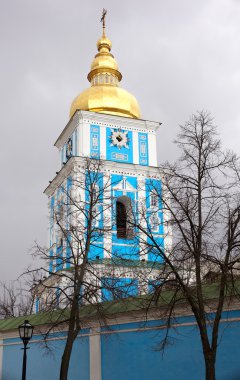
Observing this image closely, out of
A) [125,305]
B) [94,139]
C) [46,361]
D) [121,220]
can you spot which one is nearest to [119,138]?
[94,139]

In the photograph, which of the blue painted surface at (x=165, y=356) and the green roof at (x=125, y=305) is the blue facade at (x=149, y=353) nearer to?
the blue painted surface at (x=165, y=356)

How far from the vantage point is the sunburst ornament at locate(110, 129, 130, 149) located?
28750 millimetres

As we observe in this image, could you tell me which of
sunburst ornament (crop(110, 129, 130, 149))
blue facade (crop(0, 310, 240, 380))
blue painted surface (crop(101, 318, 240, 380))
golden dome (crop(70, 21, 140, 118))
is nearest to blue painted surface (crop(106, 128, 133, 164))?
sunburst ornament (crop(110, 129, 130, 149))

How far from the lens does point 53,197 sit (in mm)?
30391

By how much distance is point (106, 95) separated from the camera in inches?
1201

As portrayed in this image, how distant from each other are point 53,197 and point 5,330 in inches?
526

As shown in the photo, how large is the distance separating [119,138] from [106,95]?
3.09 m

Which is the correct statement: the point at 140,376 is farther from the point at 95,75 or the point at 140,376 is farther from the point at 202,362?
the point at 95,75

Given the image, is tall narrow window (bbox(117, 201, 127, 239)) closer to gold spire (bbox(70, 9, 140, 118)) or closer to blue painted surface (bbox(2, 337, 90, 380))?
blue painted surface (bbox(2, 337, 90, 380))

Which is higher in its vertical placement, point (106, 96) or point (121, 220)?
point (106, 96)

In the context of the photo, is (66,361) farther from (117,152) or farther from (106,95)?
(106,95)

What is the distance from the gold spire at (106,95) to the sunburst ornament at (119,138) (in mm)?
1413

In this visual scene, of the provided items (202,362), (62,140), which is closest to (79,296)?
(202,362)

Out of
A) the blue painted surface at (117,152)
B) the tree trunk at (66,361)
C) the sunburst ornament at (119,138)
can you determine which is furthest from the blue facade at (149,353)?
the sunburst ornament at (119,138)
